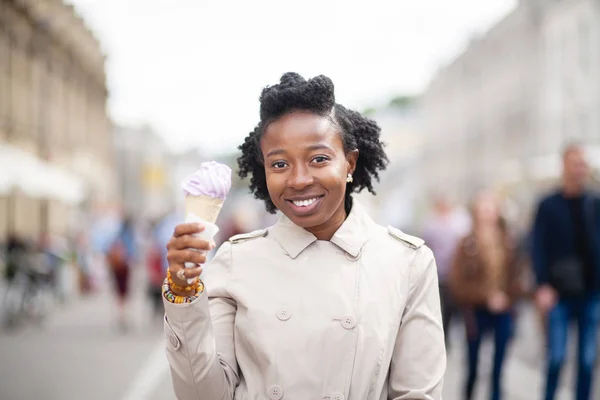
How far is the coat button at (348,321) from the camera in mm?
2312

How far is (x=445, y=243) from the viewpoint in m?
9.24

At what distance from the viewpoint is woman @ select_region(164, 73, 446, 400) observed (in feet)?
7.47

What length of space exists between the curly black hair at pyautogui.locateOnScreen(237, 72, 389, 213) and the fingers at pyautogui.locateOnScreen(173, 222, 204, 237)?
0.48 meters

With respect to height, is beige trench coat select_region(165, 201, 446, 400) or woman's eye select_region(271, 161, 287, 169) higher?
woman's eye select_region(271, 161, 287, 169)

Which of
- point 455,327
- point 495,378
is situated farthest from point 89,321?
point 495,378

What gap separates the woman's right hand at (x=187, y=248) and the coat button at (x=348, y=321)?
452mm

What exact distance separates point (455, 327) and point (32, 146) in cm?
2129

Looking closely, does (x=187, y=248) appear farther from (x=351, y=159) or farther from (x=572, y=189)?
(x=572, y=189)

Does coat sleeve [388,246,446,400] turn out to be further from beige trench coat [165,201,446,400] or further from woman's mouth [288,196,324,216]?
woman's mouth [288,196,324,216]

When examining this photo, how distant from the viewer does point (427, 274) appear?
2.47 m

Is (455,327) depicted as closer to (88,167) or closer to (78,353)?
(78,353)

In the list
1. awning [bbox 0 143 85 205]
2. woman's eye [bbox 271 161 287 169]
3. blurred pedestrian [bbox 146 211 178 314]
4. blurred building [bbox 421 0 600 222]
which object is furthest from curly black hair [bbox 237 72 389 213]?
blurred building [bbox 421 0 600 222]

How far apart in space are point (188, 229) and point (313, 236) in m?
0.51

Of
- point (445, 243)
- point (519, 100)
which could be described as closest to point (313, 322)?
point (445, 243)
